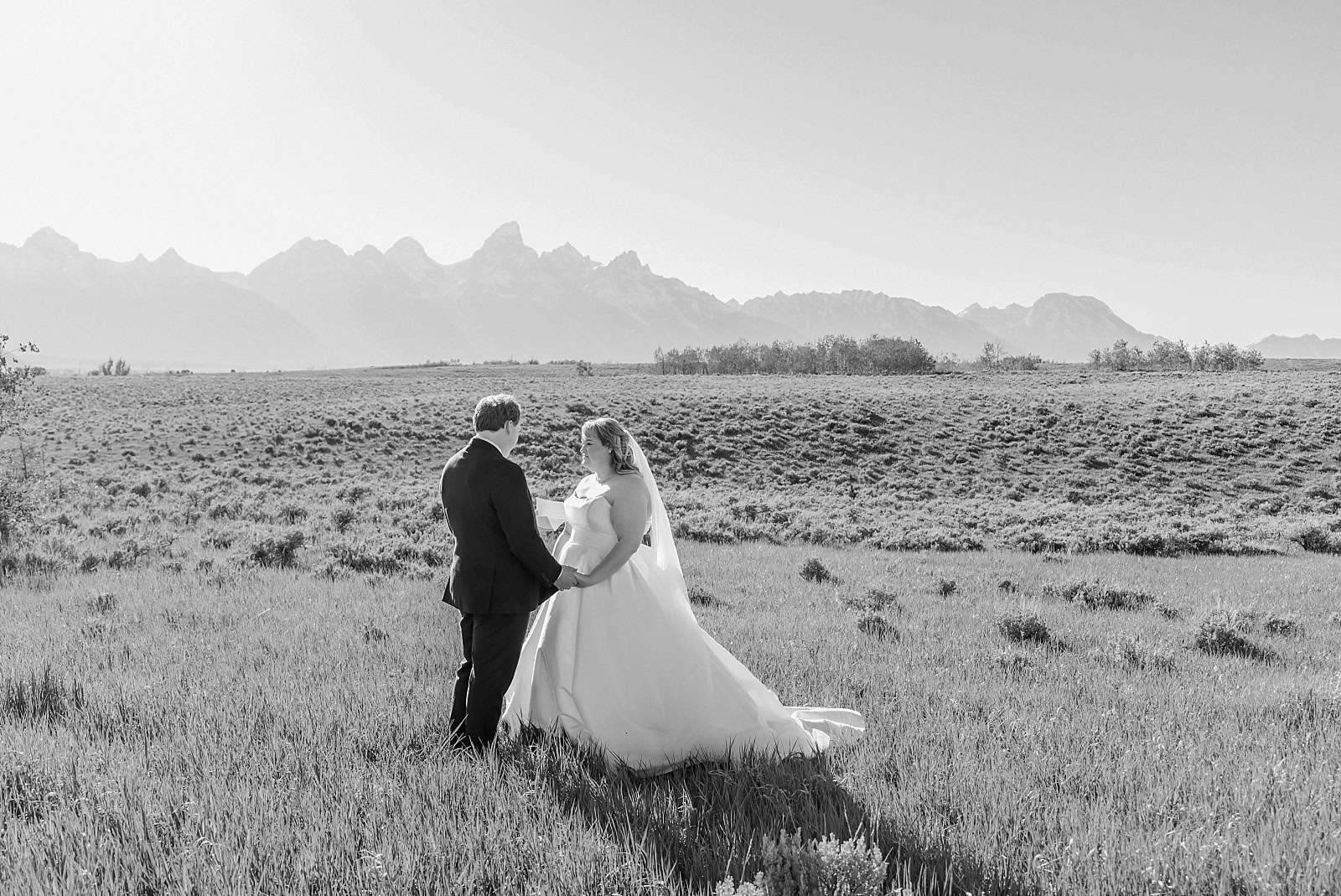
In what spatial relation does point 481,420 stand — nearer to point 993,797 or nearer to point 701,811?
point 701,811

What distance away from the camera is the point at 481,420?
16.2 feet

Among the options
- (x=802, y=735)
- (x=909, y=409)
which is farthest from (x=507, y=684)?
(x=909, y=409)

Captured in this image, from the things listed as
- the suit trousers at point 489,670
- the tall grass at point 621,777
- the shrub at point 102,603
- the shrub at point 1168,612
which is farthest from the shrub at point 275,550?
the shrub at point 1168,612

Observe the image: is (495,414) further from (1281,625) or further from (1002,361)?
(1002,361)

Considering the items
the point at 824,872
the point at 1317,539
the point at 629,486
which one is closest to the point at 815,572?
the point at 629,486

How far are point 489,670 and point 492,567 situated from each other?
2.37ft

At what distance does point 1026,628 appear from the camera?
897cm

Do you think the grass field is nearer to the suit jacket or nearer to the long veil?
the suit jacket

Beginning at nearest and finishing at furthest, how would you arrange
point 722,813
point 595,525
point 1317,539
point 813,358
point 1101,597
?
point 722,813 → point 595,525 → point 1101,597 → point 1317,539 → point 813,358

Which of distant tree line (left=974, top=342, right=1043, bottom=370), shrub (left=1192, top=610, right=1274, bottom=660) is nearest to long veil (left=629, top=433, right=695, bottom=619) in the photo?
shrub (left=1192, top=610, right=1274, bottom=660)

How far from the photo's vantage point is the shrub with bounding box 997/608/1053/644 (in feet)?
29.1

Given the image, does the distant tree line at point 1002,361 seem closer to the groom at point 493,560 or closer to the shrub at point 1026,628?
the shrub at point 1026,628

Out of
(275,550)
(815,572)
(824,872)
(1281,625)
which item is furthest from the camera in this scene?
(815,572)

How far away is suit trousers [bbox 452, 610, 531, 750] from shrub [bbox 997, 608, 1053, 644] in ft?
21.2
